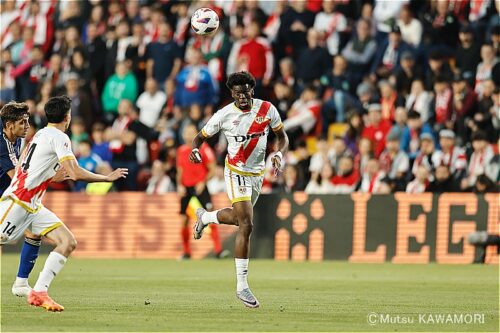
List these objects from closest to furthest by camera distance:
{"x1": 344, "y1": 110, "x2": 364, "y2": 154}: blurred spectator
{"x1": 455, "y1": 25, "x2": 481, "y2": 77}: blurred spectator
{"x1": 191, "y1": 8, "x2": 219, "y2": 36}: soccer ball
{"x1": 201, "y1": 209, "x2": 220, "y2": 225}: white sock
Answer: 1. {"x1": 201, "y1": 209, "x2": 220, "y2": 225}: white sock
2. {"x1": 191, "y1": 8, "x2": 219, "y2": 36}: soccer ball
3. {"x1": 455, "y1": 25, "x2": 481, "y2": 77}: blurred spectator
4. {"x1": 344, "y1": 110, "x2": 364, "y2": 154}: blurred spectator

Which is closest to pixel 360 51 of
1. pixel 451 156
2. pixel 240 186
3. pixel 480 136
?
pixel 451 156

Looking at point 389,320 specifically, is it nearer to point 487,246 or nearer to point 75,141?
point 487,246

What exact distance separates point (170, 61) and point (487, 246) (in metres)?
9.43

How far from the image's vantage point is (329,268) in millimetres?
20641

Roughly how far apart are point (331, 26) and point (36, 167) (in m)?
14.6

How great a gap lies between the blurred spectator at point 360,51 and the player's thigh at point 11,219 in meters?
13.9

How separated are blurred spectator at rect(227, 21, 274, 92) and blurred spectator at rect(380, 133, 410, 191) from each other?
11.9ft

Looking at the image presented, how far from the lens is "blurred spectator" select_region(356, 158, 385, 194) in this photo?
909 inches

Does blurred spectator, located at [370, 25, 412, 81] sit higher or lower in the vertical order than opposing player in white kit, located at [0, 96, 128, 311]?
higher

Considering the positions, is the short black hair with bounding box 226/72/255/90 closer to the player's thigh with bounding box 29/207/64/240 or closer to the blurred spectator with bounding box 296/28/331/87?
the player's thigh with bounding box 29/207/64/240

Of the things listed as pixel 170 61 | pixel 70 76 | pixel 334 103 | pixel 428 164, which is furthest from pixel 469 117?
pixel 70 76

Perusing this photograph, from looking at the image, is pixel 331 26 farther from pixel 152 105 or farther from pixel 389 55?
pixel 152 105

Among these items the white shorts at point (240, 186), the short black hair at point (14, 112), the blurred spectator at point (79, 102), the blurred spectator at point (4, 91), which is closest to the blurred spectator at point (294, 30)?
the blurred spectator at point (79, 102)

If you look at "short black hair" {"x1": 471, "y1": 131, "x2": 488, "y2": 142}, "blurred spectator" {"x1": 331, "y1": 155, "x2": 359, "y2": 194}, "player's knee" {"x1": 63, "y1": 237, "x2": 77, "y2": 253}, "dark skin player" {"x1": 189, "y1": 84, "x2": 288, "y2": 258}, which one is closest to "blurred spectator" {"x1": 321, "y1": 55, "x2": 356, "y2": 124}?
"blurred spectator" {"x1": 331, "y1": 155, "x2": 359, "y2": 194}
